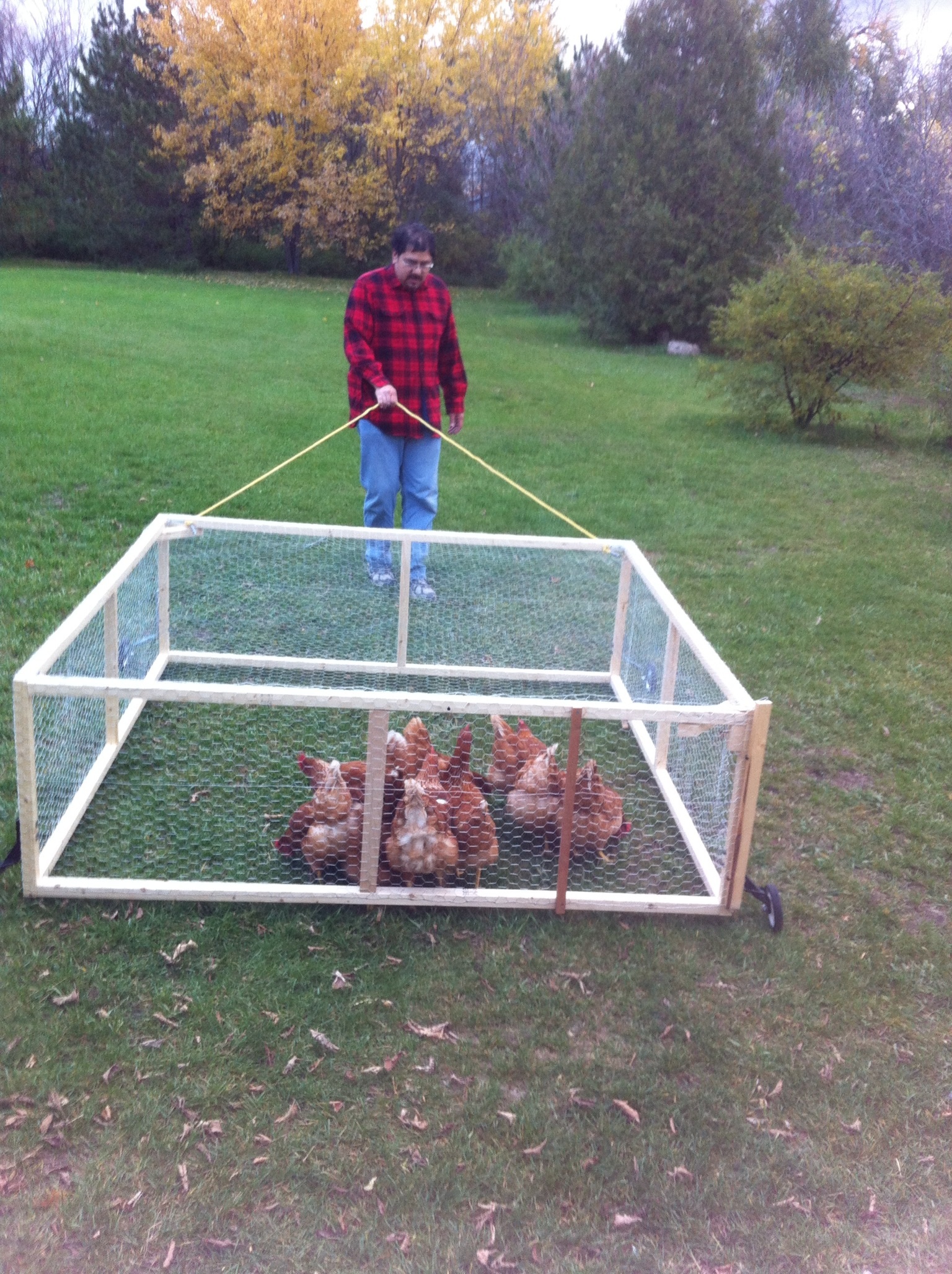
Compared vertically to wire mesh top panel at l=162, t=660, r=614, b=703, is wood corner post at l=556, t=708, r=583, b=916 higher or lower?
higher

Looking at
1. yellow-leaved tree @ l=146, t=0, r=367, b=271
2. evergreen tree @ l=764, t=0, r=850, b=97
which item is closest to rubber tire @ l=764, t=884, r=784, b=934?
evergreen tree @ l=764, t=0, r=850, b=97

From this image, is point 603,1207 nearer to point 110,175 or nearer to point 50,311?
point 50,311

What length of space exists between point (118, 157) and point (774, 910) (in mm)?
26540

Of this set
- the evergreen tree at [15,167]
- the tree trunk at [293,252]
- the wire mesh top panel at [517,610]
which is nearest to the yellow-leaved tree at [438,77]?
the tree trunk at [293,252]

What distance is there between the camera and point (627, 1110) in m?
2.30

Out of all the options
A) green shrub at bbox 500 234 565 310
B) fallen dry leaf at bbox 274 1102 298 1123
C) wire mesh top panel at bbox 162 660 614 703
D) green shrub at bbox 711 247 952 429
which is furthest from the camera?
green shrub at bbox 500 234 565 310

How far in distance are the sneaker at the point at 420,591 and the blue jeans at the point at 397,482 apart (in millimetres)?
62

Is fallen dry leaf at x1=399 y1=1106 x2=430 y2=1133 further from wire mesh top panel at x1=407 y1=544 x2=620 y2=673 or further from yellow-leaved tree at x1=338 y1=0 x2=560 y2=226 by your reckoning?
yellow-leaved tree at x1=338 y1=0 x2=560 y2=226

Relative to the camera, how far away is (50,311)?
13.8 meters

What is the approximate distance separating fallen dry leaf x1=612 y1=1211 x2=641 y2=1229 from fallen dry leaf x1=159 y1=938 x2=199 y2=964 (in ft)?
3.96

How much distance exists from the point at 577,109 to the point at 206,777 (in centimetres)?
1830

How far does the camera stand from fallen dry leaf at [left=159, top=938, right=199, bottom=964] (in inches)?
104

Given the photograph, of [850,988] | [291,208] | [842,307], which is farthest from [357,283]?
[291,208]

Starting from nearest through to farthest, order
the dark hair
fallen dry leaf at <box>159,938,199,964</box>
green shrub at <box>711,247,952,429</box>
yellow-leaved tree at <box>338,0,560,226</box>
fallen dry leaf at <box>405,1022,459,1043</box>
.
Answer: fallen dry leaf at <box>405,1022,459,1043</box>, fallen dry leaf at <box>159,938,199,964</box>, the dark hair, green shrub at <box>711,247,952,429</box>, yellow-leaved tree at <box>338,0,560,226</box>
